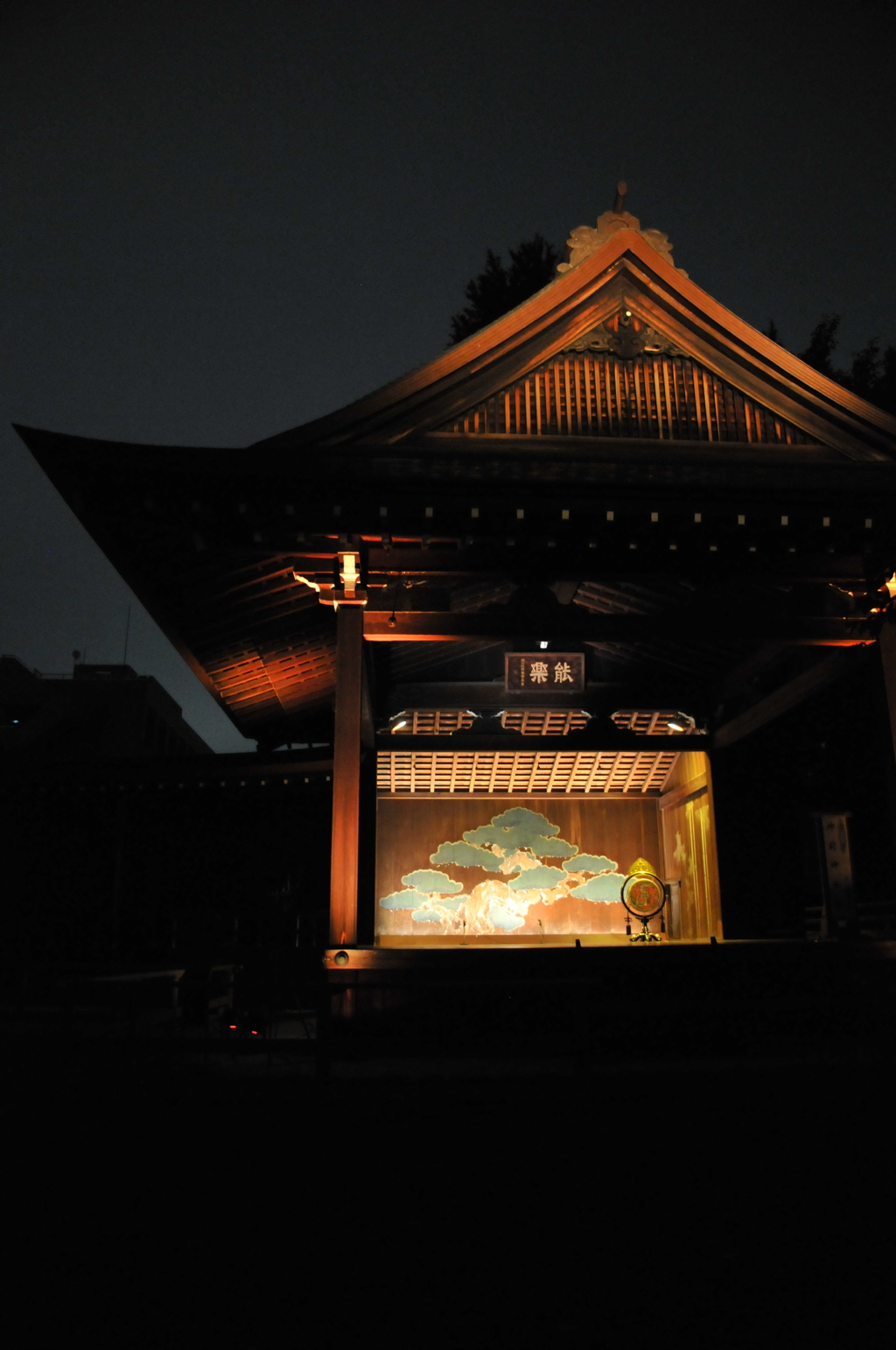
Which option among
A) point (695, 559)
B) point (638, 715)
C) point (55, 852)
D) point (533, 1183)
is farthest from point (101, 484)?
point (638, 715)

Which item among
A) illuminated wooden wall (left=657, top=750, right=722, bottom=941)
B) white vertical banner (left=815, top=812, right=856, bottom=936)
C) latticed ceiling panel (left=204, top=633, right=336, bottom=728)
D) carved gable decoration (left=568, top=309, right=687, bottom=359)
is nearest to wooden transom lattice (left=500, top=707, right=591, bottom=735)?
illuminated wooden wall (left=657, top=750, right=722, bottom=941)

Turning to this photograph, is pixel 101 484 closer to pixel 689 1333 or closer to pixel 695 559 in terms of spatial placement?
pixel 695 559

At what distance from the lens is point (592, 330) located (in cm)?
966

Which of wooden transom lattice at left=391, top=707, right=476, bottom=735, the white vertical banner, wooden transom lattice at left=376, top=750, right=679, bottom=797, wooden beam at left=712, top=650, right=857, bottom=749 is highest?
wooden transom lattice at left=391, top=707, right=476, bottom=735

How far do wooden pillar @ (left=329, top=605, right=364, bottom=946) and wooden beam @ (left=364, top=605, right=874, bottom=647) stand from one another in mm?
534

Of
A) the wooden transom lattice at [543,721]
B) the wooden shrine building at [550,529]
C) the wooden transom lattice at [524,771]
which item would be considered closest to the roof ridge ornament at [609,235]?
the wooden shrine building at [550,529]

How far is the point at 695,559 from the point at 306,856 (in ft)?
26.6

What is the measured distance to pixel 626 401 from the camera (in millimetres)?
9422

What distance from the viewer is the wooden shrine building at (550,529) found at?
794 cm

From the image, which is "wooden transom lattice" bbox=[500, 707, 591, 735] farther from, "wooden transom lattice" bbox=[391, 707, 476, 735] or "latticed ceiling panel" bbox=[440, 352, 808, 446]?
"latticed ceiling panel" bbox=[440, 352, 808, 446]

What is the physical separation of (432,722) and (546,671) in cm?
390

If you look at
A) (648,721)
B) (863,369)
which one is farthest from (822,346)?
(648,721)

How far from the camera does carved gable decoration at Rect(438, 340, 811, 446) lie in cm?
930

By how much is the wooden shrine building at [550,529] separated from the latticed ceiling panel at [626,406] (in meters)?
0.03
